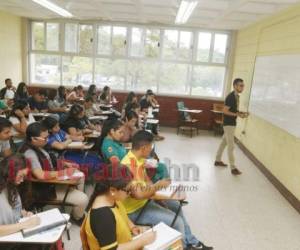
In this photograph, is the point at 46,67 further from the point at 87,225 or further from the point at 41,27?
the point at 87,225

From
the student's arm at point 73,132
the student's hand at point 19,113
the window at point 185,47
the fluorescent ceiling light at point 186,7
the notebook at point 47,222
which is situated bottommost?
the notebook at point 47,222

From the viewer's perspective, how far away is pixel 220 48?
8.54 metres

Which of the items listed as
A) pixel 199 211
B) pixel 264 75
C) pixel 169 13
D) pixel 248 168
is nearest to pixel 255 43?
pixel 264 75

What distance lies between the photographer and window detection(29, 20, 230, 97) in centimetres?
Result: 853

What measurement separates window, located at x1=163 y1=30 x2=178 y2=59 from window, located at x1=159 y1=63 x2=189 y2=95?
0.27m

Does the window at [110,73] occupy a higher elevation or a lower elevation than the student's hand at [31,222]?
higher

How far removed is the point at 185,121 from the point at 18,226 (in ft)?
22.0

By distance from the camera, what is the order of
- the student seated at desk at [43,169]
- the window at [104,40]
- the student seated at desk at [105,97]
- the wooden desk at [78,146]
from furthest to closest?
the window at [104,40], the student seated at desk at [105,97], the wooden desk at [78,146], the student seated at desk at [43,169]

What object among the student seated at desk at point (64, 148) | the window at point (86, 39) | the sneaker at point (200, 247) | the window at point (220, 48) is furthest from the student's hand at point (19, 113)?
the window at point (220, 48)

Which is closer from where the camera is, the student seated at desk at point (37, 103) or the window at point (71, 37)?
the student seated at desk at point (37, 103)

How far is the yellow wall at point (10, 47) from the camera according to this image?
7.73 metres

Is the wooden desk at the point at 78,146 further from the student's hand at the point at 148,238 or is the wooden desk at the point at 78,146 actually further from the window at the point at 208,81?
the window at the point at 208,81

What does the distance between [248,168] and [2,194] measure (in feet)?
15.0

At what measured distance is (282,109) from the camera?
15.3 ft
